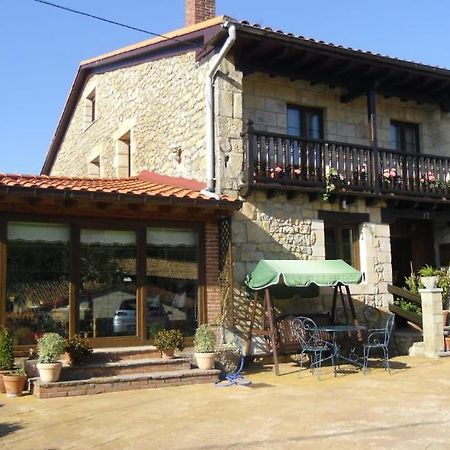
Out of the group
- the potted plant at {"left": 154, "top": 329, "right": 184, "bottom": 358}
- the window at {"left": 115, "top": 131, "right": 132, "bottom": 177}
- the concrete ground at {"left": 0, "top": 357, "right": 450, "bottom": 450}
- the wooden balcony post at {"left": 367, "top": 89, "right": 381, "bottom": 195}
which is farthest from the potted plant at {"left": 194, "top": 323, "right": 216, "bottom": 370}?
the window at {"left": 115, "top": 131, "right": 132, "bottom": 177}

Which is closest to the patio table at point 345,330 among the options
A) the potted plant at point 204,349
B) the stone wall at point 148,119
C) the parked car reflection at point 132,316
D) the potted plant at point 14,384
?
the potted plant at point 204,349

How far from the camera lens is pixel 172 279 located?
990 centimetres

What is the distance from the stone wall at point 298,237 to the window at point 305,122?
1777 millimetres

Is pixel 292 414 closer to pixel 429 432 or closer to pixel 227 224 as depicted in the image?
pixel 429 432

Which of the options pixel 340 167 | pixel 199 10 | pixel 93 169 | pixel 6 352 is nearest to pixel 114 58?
pixel 199 10

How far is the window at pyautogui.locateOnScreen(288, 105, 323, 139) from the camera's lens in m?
12.2

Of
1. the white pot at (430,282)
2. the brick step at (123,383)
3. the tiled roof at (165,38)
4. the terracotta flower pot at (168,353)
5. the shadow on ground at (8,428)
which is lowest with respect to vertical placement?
the shadow on ground at (8,428)

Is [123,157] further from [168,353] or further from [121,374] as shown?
[121,374]

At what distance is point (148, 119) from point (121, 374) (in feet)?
21.9

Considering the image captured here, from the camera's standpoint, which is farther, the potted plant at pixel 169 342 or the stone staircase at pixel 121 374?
the potted plant at pixel 169 342

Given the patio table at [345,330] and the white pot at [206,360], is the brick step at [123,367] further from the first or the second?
the patio table at [345,330]

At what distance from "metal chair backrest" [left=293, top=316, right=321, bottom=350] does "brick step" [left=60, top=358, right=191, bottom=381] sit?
190 centimetres

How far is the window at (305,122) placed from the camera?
40.0 feet

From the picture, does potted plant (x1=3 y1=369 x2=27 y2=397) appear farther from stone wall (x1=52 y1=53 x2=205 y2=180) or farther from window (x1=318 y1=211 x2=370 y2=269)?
window (x1=318 y1=211 x2=370 y2=269)
